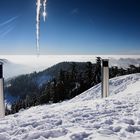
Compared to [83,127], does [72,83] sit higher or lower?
lower

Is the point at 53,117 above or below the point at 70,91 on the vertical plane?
above

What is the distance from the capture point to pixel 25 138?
4.13 m

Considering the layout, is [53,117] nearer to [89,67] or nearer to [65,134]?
[65,134]

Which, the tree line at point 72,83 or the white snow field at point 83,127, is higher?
the white snow field at point 83,127

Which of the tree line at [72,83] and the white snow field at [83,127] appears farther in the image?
the tree line at [72,83]

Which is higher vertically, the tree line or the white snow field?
the white snow field

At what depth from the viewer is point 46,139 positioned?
13.1 ft

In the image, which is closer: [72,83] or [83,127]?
[83,127]

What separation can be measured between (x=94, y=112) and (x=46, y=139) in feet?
7.63

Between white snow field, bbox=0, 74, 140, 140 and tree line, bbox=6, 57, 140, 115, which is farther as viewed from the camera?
tree line, bbox=6, 57, 140, 115

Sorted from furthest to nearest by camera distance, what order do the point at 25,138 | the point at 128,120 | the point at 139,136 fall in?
the point at 128,120
the point at 25,138
the point at 139,136

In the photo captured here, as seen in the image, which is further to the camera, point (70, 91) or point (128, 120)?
point (70, 91)

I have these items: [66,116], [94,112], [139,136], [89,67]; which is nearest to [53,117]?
[66,116]

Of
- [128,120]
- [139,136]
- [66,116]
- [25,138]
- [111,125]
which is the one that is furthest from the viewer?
[66,116]
